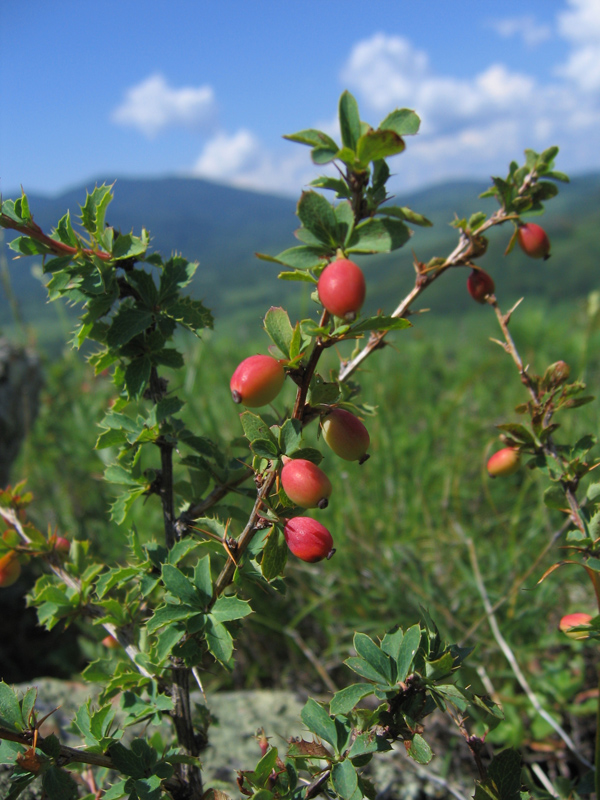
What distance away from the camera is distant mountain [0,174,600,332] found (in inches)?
1407

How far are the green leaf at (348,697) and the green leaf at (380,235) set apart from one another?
0.59 metres

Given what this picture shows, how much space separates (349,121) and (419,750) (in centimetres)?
81

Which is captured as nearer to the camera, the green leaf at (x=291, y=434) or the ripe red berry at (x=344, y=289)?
the ripe red berry at (x=344, y=289)

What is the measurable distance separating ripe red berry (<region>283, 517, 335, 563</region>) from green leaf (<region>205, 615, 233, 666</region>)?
0.19 m

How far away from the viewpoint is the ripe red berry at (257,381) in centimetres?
71

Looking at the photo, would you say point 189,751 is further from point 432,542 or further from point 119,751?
point 432,542

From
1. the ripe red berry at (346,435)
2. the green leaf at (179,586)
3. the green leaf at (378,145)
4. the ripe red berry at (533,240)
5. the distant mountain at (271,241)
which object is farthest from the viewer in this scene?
the distant mountain at (271,241)

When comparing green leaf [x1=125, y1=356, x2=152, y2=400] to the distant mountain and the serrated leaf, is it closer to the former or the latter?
the serrated leaf

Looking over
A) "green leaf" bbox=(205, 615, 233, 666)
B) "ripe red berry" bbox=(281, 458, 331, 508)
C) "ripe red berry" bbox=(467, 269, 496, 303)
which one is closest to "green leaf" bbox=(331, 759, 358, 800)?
"green leaf" bbox=(205, 615, 233, 666)

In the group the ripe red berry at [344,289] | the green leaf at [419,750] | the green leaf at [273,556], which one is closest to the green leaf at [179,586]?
the green leaf at [273,556]

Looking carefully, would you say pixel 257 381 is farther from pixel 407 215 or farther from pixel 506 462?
pixel 506 462

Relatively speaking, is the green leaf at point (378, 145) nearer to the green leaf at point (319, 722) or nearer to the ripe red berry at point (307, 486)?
the ripe red berry at point (307, 486)

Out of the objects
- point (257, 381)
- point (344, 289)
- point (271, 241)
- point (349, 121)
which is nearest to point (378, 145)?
point (349, 121)

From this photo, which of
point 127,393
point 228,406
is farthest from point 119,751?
point 228,406
